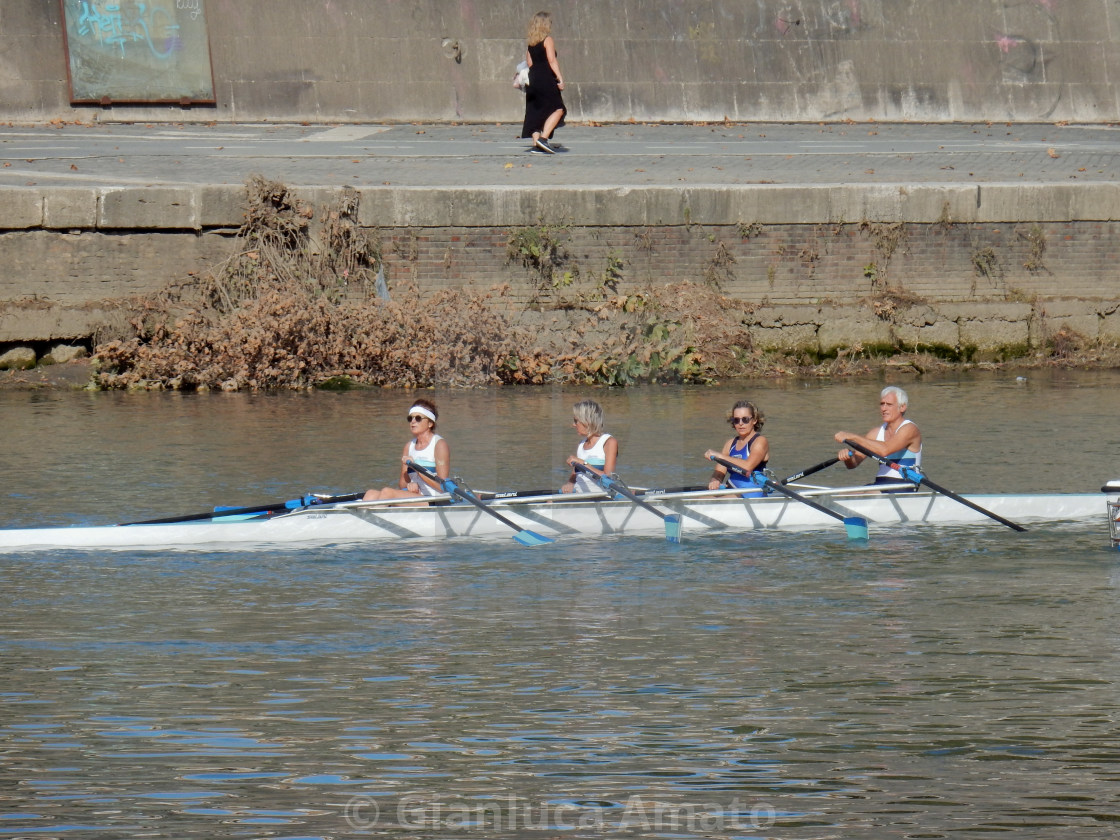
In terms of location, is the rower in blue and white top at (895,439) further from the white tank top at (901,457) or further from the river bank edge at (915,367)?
the river bank edge at (915,367)

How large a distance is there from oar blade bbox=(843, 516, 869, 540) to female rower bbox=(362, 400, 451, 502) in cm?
267

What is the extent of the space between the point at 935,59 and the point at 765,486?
45.2 ft

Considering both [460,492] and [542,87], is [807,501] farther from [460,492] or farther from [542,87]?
[542,87]

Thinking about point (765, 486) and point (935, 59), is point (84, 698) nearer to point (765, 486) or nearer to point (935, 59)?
point (765, 486)

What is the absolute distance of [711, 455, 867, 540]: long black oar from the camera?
32.8 ft

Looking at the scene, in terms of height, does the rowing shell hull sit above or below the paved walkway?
below

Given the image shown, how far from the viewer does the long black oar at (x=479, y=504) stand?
9.82 meters

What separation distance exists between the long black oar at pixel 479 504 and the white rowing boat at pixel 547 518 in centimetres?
7

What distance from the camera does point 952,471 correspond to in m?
12.0

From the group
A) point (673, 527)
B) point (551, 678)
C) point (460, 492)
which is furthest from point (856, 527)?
point (551, 678)

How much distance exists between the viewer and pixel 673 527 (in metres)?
9.94

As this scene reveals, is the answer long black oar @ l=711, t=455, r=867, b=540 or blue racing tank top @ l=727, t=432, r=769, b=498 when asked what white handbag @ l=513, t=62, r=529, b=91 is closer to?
blue racing tank top @ l=727, t=432, r=769, b=498

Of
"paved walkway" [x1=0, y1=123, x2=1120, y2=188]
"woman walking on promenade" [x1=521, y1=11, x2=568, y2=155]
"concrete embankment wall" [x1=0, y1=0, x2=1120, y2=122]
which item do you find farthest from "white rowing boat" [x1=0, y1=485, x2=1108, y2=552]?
"concrete embankment wall" [x1=0, y1=0, x2=1120, y2=122]

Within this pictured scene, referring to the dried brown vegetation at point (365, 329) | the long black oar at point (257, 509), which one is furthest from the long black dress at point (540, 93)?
the long black oar at point (257, 509)
